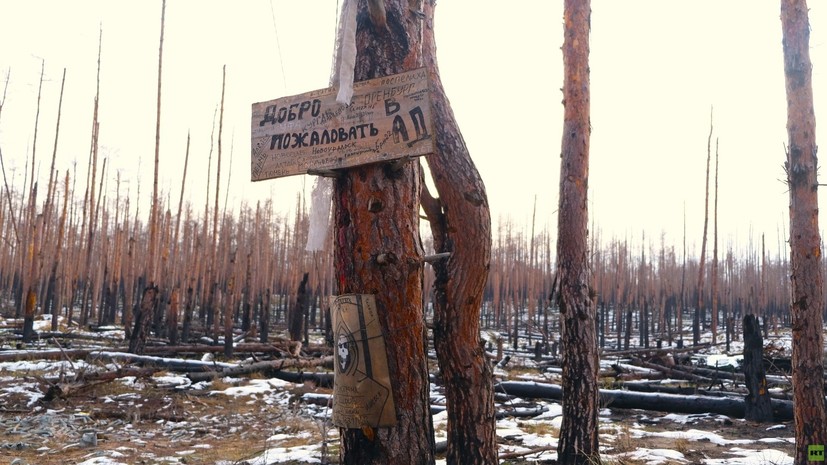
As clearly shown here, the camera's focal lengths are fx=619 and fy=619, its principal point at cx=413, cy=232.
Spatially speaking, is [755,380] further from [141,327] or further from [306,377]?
[141,327]

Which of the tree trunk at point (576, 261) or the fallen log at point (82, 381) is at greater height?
the tree trunk at point (576, 261)

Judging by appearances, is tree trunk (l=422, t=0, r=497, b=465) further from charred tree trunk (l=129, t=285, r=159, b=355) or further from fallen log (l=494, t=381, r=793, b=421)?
charred tree trunk (l=129, t=285, r=159, b=355)

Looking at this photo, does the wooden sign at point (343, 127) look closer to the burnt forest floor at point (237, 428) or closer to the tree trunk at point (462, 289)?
the tree trunk at point (462, 289)

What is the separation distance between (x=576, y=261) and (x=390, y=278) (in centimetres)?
272

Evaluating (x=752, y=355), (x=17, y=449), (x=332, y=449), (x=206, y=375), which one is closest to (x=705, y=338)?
(x=752, y=355)

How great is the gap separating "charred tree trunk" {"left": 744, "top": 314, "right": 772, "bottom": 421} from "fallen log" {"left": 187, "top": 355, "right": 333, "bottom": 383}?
5904mm

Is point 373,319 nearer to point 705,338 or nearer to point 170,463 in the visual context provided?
point 170,463

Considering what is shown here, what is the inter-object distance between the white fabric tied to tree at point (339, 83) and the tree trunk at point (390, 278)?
90mm

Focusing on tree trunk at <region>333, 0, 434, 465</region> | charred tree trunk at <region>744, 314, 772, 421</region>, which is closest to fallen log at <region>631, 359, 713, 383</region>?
charred tree trunk at <region>744, 314, 772, 421</region>

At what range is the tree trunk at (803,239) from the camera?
4.35 metres

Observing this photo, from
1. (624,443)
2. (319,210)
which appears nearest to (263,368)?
(624,443)

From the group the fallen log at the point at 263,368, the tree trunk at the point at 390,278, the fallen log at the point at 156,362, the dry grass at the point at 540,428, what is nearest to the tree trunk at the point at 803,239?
the dry grass at the point at 540,428

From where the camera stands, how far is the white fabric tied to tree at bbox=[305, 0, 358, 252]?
2.17 meters

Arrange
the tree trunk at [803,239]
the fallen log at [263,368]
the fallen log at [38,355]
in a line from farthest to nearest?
the fallen log at [38,355]
the fallen log at [263,368]
the tree trunk at [803,239]
